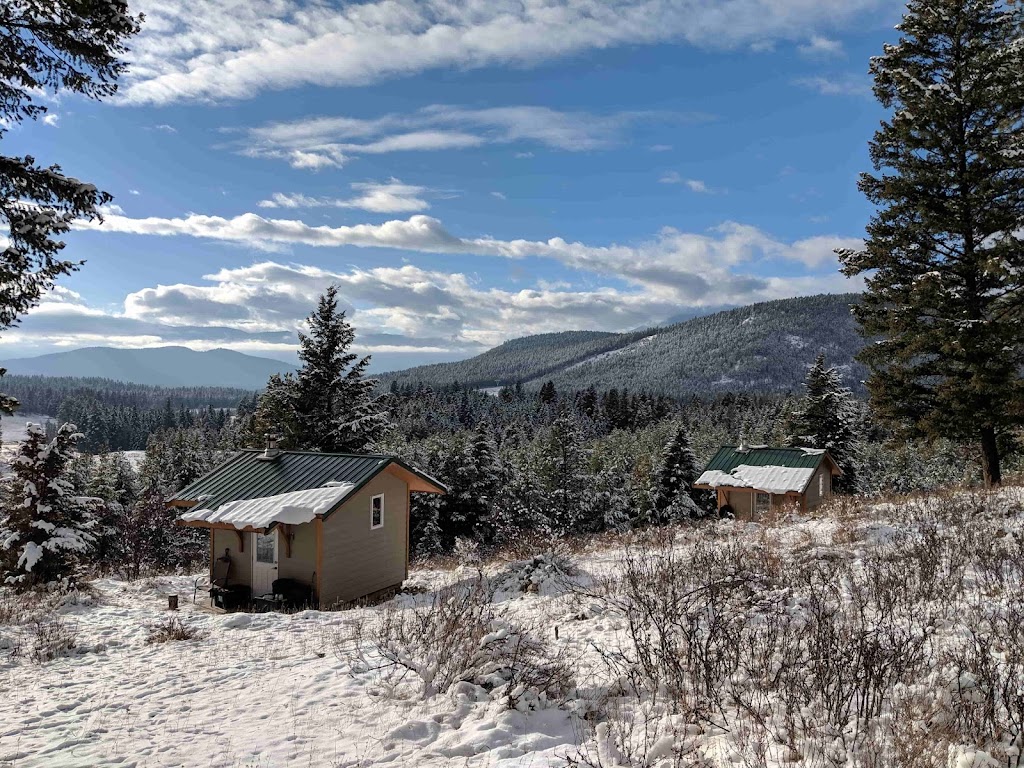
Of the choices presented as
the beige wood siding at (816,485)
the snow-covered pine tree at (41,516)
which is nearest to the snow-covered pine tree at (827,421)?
the beige wood siding at (816,485)

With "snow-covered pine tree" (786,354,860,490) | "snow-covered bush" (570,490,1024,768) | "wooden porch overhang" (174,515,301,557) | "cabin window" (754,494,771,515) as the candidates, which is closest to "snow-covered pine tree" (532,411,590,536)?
"snow-covered pine tree" (786,354,860,490)

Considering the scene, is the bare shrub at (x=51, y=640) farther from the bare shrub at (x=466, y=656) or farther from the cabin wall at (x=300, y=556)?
the cabin wall at (x=300, y=556)

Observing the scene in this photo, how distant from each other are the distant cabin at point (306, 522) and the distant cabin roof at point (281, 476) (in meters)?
0.03

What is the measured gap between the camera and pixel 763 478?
28.9 m

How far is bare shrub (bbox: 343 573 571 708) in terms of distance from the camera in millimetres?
6191

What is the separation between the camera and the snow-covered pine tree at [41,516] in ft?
→ 62.3

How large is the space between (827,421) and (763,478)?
1555cm

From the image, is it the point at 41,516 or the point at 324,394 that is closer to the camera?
the point at 41,516

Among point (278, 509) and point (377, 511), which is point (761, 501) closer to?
point (377, 511)

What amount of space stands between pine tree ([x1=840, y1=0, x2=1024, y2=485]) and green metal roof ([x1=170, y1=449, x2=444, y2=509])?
47.5 ft

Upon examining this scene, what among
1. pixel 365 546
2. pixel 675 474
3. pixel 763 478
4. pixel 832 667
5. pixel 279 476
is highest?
pixel 279 476

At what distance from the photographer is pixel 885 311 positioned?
16188mm

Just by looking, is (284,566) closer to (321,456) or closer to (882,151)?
(321,456)

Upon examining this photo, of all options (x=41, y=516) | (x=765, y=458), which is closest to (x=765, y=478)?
(x=765, y=458)
